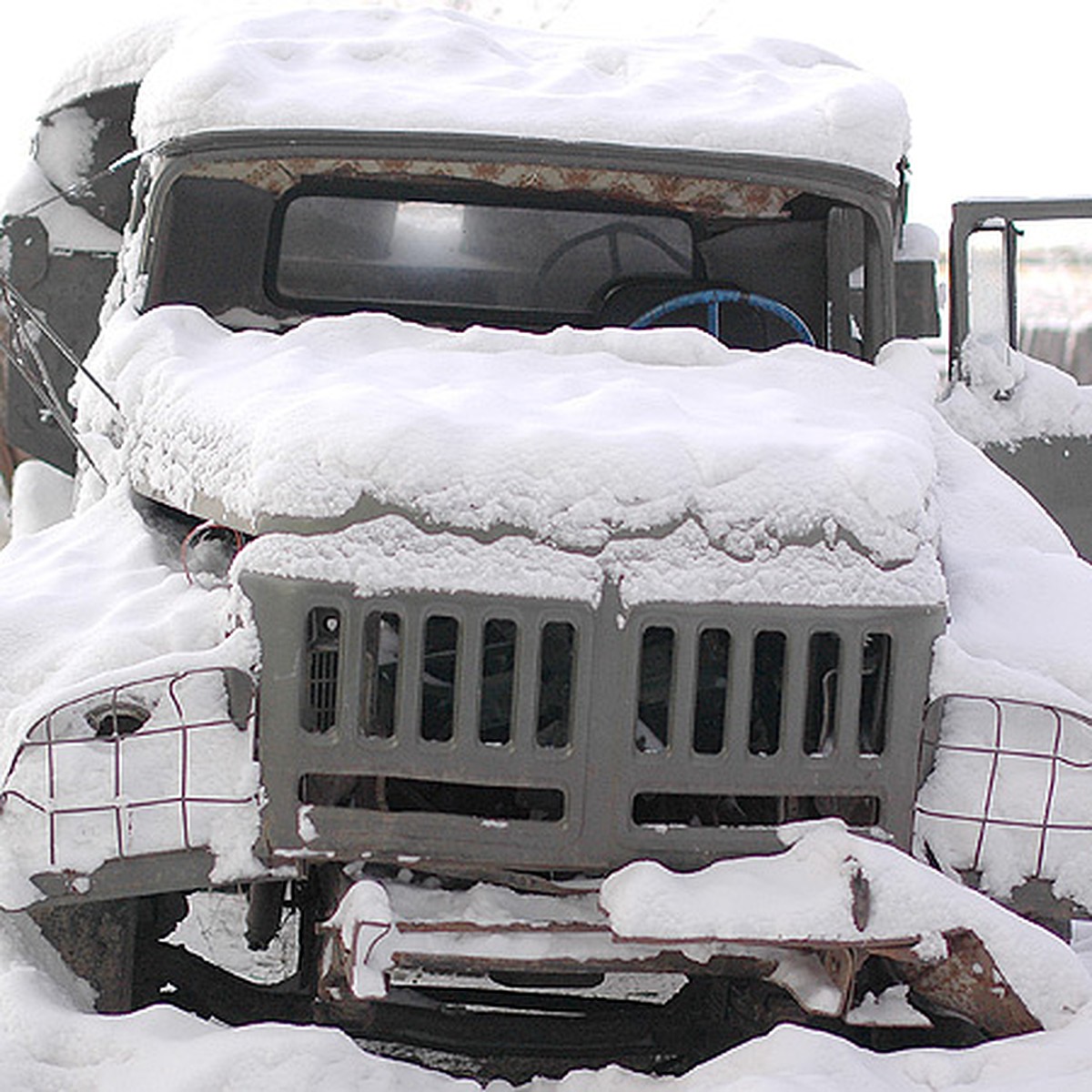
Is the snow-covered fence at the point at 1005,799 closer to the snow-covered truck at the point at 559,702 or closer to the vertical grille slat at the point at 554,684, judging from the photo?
the snow-covered truck at the point at 559,702

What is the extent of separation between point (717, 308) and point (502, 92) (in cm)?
80

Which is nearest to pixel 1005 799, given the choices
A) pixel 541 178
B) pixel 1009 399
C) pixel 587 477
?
pixel 587 477

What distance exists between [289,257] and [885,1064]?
2.69 meters

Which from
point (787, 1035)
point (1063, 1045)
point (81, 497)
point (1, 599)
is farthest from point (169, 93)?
point (1063, 1045)

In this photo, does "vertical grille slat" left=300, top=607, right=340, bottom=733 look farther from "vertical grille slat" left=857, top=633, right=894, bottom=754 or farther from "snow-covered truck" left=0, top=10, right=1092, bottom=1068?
"vertical grille slat" left=857, top=633, right=894, bottom=754

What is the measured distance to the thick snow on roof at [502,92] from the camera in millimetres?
3992

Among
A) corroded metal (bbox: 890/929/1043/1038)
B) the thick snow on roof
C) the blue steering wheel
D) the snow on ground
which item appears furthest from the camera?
the blue steering wheel

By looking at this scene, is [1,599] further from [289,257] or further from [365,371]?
[289,257]

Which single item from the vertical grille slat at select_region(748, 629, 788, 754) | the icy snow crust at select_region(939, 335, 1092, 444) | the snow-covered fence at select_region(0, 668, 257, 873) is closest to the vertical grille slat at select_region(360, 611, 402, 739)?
the snow-covered fence at select_region(0, 668, 257, 873)

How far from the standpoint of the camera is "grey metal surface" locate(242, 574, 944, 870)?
2.75 metres

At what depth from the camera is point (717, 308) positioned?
447cm

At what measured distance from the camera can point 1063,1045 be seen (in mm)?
2672

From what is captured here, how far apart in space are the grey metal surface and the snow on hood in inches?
5.2

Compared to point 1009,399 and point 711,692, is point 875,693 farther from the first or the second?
point 1009,399
